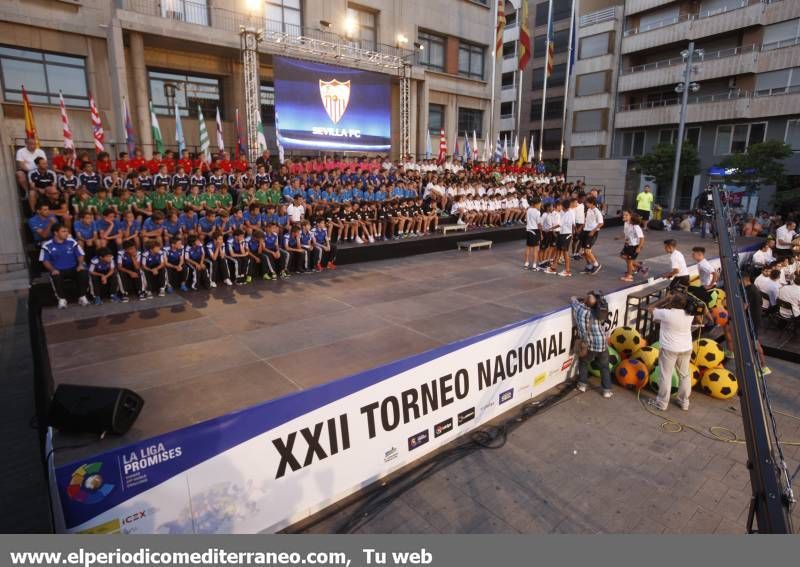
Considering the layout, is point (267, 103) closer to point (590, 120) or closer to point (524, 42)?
point (524, 42)

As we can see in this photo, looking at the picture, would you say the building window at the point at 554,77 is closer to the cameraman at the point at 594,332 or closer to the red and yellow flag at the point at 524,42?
the red and yellow flag at the point at 524,42

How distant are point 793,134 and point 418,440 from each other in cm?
3809

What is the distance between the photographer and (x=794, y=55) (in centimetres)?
2969

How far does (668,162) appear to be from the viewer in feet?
107

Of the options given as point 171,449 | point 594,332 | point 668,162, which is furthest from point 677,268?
point 668,162

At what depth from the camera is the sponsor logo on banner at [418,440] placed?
5840mm

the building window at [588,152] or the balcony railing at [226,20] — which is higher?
the balcony railing at [226,20]

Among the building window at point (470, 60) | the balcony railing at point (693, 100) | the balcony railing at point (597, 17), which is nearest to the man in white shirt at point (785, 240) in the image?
the building window at point (470, 60)

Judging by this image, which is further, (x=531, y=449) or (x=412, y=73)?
(x=412, y=73)

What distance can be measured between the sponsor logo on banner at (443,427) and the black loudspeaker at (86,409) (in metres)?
3.79

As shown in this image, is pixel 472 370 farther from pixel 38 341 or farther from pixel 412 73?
pixel 412 73

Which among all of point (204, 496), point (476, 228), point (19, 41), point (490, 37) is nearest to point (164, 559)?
point (204, 496)

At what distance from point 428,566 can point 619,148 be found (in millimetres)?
45157

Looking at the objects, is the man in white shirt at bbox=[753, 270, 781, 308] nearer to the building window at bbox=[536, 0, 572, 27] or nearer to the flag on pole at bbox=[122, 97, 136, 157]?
the flag on pole at bbox=[122, 97, 136, 157]
